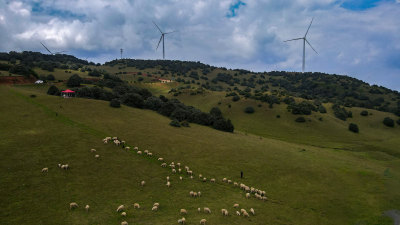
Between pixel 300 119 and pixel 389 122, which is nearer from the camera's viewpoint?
pixel 300 119

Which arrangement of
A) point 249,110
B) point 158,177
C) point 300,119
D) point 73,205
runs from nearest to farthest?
1. point 73,205
2. point 158,177
3. point 300,119
4. point 249,110

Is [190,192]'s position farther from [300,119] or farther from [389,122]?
[389,122]

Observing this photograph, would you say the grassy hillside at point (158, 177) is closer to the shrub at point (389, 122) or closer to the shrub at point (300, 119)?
the shrub at point (300, 119)

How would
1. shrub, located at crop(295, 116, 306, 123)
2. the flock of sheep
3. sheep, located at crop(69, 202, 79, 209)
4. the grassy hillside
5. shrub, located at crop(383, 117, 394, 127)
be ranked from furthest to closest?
1. shrub, located at crop(383, 117, 394, 127)
2. shrub, located at crop(295, 116, 306, 123)
3. the grassy hillside
4. the flock of sheep
5. sheep, located at crop(69, 202, 79, 209)

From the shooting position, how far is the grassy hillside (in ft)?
88.4

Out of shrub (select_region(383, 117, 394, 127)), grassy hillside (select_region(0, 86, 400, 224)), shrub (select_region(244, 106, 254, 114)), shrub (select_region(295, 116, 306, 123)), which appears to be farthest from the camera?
shrub (select_region(244, 106, 254, 114))

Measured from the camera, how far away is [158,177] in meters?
36.8

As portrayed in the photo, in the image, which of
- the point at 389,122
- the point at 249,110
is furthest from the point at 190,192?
the point at 389,122

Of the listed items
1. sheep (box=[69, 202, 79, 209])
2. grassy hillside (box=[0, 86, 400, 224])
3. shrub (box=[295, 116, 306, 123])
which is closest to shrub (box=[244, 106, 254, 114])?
shrub (box=[295, 116, 306, 123])

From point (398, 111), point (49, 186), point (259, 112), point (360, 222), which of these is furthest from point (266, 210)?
point (398, 111)

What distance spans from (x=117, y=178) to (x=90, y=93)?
2489 inches

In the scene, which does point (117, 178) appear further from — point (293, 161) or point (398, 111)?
point (398, 111)

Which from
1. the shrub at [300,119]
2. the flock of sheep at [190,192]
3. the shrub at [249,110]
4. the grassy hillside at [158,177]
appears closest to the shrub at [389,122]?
the shrub at [300,119]

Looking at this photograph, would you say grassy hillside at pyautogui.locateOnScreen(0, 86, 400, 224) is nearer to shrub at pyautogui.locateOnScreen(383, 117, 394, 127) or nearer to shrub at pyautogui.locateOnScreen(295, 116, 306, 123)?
shrub at pyautogui.locateOnScreen(295, 116, 306, 123)
